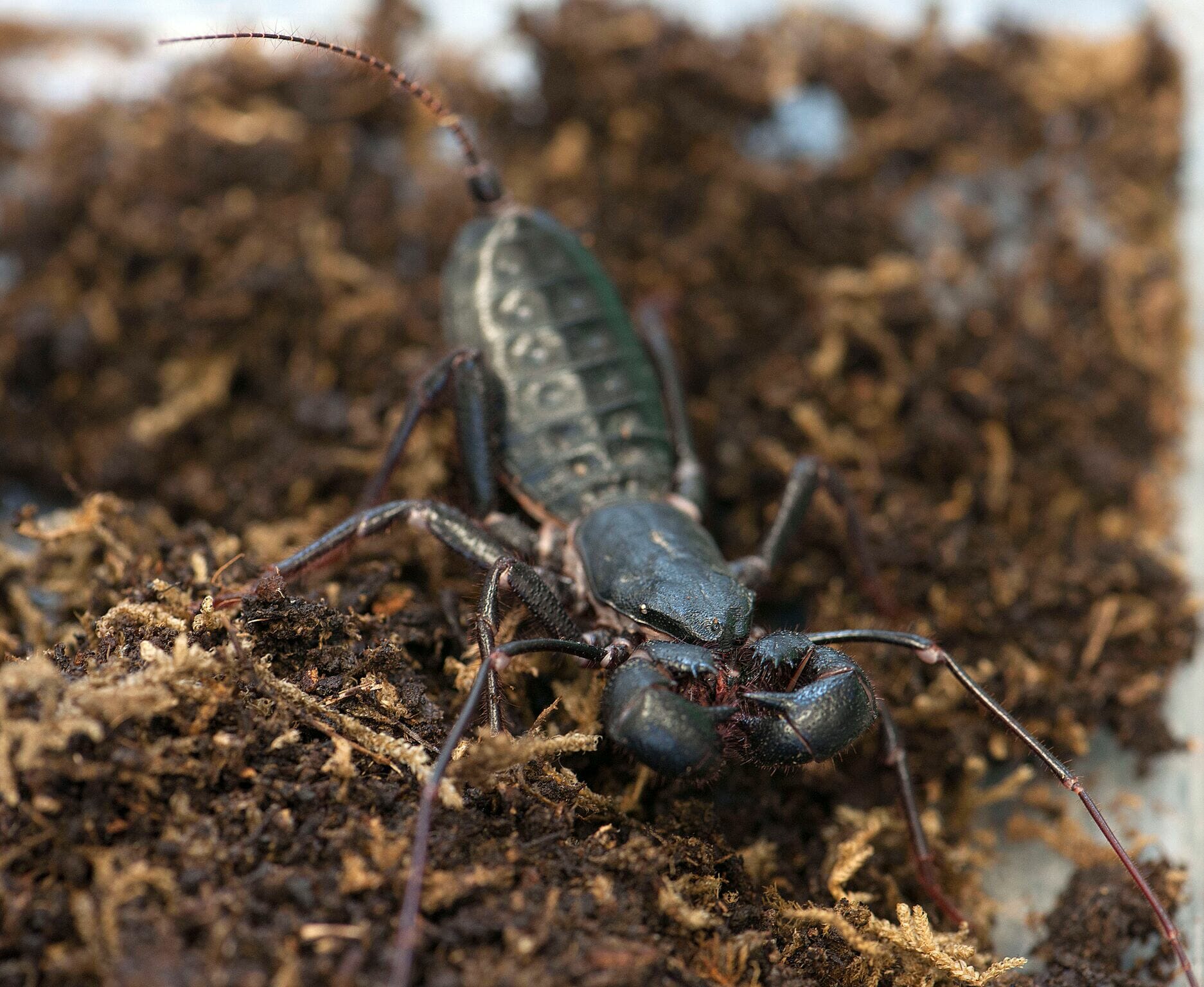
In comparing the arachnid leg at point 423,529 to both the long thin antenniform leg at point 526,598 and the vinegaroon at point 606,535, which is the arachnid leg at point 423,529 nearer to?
the vinegaroon at point 606,535

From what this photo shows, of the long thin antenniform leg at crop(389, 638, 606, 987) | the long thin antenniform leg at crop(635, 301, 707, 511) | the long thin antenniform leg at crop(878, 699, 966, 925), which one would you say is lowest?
the long thin antenniform leg at crop(878, 699, 966, 925)

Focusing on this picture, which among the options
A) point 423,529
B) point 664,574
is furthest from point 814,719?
point 423,529

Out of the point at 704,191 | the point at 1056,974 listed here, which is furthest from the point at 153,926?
the point at 704,191

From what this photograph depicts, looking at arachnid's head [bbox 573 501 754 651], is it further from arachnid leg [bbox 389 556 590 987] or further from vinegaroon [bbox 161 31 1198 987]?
arachnid leg [bbox 389 556 590 987]

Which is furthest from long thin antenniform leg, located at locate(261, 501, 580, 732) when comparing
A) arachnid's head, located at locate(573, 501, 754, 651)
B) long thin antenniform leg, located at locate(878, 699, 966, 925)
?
long thin antenniform leg, located at locate(878, 699, 966, 925)

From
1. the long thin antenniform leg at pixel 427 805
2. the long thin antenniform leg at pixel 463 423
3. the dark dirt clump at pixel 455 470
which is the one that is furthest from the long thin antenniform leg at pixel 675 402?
the long thin antenniform leg at pixel 427 805

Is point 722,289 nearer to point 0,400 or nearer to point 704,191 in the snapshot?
point 704,191
